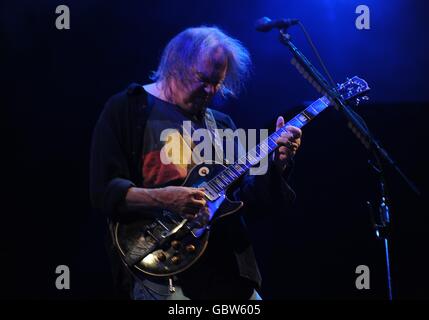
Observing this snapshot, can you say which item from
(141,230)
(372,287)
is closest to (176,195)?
(141,230)

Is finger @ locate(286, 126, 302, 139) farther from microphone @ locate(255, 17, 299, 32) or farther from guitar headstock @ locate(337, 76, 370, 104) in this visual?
microphone @ locate(255, 17, 299, 32)

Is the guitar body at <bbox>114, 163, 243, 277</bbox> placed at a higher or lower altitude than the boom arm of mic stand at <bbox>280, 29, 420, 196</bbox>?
lower

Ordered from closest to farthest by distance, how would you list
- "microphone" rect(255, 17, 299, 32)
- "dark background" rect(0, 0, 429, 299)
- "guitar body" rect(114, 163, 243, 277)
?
"guitar body" rect(114, 163, 243, 277) < "microphone" rect(255, 17, 299, 32) < "dark background" rect(0, 0, 429, 299)

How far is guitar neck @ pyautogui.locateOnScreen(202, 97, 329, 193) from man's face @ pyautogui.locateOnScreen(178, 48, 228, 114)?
301 mm

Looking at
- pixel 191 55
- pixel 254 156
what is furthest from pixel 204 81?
pixel 254 156

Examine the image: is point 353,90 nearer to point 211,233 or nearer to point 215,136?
point 215,136

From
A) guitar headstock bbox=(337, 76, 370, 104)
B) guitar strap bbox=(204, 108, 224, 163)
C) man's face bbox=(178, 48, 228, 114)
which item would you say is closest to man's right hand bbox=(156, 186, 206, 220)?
guitar strap bbox=(204, 108, 224, 163)

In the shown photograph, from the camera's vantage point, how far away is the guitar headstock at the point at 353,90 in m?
2.36

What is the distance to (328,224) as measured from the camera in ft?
10.2

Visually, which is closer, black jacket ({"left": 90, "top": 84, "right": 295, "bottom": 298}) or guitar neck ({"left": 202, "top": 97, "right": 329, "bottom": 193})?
black jacket ({"left": 90, "top": 84, "right": 295, "bottom": 298})

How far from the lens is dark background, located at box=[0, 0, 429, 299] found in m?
2.80

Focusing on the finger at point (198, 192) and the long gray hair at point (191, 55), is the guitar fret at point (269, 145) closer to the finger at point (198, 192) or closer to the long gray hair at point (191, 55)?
the finger at point (198, 192)

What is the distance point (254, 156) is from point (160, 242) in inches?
22.5
